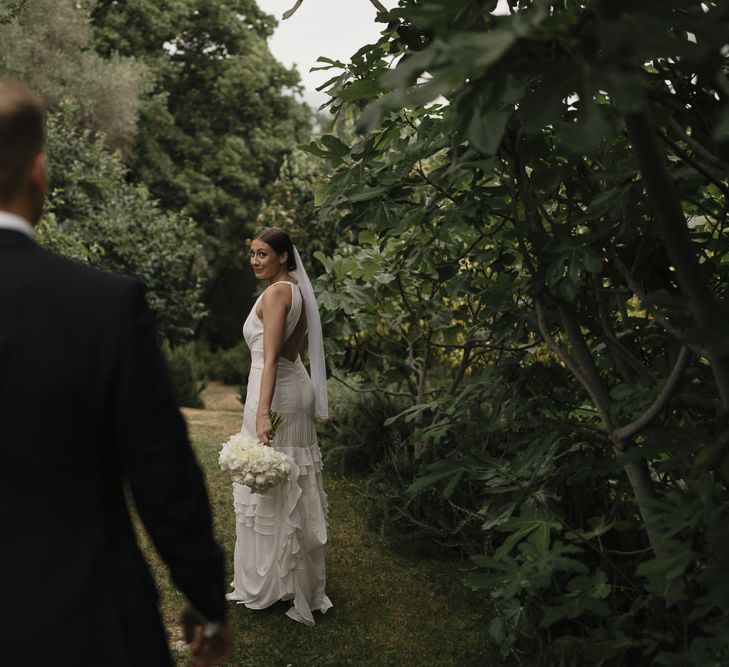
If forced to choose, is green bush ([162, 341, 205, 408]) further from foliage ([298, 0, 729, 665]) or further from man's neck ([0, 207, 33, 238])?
man's neck ([0, 207, 33, 238])

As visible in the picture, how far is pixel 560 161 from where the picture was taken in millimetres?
3064

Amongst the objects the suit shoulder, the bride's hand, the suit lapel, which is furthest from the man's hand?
the bride's hand

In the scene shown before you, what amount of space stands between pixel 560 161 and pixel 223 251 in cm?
2195

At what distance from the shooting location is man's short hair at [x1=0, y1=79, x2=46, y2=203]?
1693 mm

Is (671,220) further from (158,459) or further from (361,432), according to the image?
(361,432)

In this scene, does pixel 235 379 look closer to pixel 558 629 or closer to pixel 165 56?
pixel 165 56

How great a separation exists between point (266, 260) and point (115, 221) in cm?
1266

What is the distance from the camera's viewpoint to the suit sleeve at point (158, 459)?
1.72 metres

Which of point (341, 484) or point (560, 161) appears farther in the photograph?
point (341, 484)

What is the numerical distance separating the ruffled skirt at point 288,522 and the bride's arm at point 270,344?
19cm

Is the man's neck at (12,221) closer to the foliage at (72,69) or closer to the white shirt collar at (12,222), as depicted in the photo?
the white shirt collar at (12,222)

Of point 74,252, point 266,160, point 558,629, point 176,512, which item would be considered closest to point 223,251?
point 266,160

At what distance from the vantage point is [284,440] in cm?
506

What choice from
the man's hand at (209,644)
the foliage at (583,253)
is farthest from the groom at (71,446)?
the foliage at (583,253)
